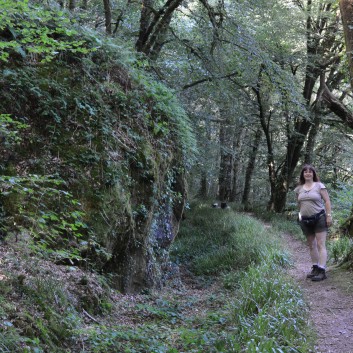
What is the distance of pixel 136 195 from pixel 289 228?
31.9 ft

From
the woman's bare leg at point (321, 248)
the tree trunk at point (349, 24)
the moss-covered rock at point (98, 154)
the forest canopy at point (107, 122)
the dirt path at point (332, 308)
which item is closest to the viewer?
the dirt path at point (332, 308)

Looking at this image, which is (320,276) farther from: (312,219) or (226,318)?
(226,318)

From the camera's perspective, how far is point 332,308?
5266 mm

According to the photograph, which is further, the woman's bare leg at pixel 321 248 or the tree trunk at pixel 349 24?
the woman's bare leg at pixel 321 248

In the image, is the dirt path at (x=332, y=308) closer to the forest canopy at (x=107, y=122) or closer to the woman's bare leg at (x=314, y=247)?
the woman's bare leg at (x=314, y=247)

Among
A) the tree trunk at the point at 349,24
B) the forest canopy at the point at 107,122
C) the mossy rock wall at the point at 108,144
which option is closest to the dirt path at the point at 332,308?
the forest canopy at the point at 107,122

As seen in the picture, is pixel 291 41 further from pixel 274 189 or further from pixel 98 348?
pixel 98 348

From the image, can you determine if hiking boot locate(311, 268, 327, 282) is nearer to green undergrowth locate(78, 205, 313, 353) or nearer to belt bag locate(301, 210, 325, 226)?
green undergrowth locate(78, 205, 313, 353)

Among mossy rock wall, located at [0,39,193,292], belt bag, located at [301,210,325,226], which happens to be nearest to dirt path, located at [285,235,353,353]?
belt bag, located at [301,210,325,226]

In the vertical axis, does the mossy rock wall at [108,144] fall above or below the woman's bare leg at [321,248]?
above

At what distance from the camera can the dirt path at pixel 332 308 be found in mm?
4258

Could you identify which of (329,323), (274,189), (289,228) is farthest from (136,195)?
(274,189)

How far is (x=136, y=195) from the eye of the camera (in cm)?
673

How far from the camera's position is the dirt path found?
14.0 feet
